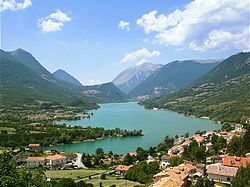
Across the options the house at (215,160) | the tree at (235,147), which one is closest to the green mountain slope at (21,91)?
the tree at (235,147)

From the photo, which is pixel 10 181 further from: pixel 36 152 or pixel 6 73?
pixel 6 73

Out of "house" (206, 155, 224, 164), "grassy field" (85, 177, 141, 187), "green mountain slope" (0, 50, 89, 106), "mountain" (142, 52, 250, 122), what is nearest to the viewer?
"grassy field" (85, 177, 141, 187)

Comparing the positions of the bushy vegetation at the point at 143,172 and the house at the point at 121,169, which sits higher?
the bushy vegetation at the point at 143,172

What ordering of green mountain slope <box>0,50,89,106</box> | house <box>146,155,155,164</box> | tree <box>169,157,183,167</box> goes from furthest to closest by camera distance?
green mountain slope <box>0,50,89,106</box>, house <box>146,155,155,164</box>, tree <box>169,157,183,167</box>

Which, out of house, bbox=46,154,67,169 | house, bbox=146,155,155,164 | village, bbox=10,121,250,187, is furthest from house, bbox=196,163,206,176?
house, bbox=46,154,67,169

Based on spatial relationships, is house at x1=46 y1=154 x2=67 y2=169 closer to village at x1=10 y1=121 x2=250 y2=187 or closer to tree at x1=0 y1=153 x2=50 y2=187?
village at x1=10 y1=121 x2=250 y2=187

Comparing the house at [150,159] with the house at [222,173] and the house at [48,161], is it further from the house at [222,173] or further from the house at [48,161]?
the house at [222,173]
